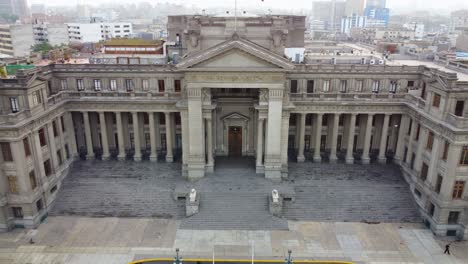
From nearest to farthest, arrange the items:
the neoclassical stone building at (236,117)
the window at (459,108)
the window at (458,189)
Result: the window at (458,189) → the window at (459,108) → the neoclassical stone building at (236,117)

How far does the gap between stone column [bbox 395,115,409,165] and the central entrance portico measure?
1721cm

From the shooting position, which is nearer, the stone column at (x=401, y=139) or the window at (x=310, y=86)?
the stone column at (x=401, y=139)

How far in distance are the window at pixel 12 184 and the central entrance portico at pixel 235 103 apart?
824 inches

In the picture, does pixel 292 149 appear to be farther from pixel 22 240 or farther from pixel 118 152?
pixel 22 240

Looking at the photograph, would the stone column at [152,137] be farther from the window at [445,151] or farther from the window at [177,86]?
the window at [445,151]

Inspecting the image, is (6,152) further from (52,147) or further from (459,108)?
(459,108)

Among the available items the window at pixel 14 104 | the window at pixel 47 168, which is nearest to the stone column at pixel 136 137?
the window at pixel 47 168

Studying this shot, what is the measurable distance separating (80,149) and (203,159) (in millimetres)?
21464

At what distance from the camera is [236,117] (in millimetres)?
56281

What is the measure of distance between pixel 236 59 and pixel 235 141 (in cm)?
1486

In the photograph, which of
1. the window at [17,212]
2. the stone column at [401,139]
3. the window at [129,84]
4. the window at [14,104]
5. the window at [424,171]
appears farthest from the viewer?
the window at [129,84]

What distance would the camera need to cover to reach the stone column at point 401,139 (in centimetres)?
5369

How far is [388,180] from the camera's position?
52.5 metres

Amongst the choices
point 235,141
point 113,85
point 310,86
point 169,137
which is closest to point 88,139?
point 113,85
